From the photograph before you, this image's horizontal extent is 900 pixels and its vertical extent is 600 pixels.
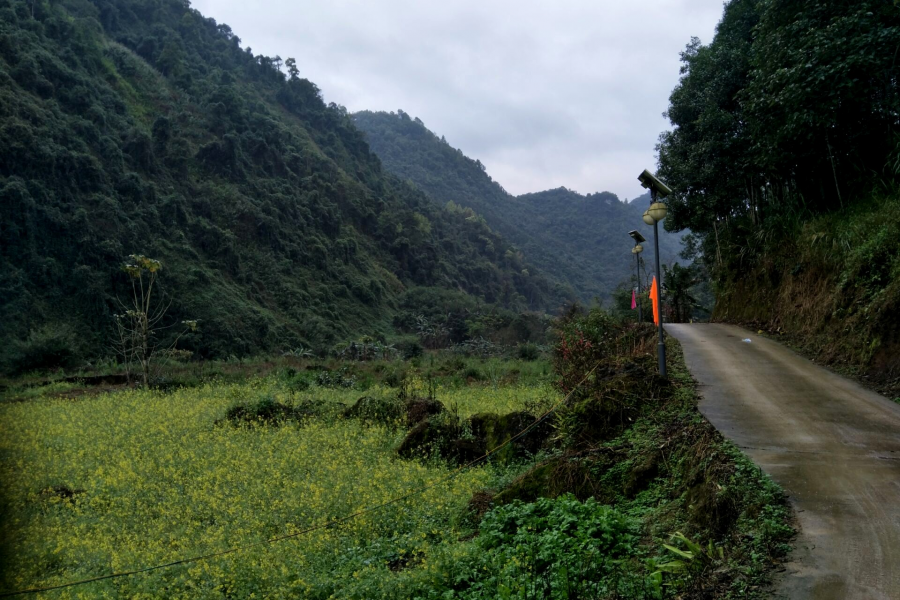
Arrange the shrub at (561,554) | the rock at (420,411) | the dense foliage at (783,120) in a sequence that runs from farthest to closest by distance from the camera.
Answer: the rock at (420,411) → the dense foliage at (783,120) → the shrub at (561,554)

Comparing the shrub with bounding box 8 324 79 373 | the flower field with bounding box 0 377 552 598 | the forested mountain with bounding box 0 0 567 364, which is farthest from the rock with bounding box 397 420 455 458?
the shrub with bounding box 8 324 79 373

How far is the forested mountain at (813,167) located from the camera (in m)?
10.2

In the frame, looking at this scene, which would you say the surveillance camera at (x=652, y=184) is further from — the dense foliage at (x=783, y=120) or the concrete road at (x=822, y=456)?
the dense foliage at (x=783, y=120)

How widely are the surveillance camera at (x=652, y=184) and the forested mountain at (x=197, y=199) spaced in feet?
68.2

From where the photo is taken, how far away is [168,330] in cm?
3756

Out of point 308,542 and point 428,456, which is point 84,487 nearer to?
point 308,542

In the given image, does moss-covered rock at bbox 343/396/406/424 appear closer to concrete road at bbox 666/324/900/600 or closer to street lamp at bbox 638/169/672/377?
street lamp at bbox 638/169/672/377

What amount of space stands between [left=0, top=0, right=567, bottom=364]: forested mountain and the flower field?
494 inches

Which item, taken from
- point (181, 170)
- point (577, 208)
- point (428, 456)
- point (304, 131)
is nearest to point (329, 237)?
point (181, 170)

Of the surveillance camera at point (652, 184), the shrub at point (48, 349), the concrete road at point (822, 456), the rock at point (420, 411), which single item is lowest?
the rock at point (420, 411)

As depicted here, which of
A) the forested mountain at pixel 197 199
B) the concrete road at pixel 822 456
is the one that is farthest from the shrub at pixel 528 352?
the concrete road at pixel 822 456

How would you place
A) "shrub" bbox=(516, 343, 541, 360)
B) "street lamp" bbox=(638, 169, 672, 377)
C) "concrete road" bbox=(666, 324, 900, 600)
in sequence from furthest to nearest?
"shrub" bbox=(516, 343, 541, 360)
"street lamp" bbox=(638, 169, 672, 377)
"concrete road" bbox=(666, 324, 900, 600)

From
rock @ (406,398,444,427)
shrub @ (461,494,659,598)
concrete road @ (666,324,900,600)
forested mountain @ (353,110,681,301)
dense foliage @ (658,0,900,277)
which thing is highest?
forested mountain @ (353,110,681,301)

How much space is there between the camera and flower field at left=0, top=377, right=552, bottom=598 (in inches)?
231
